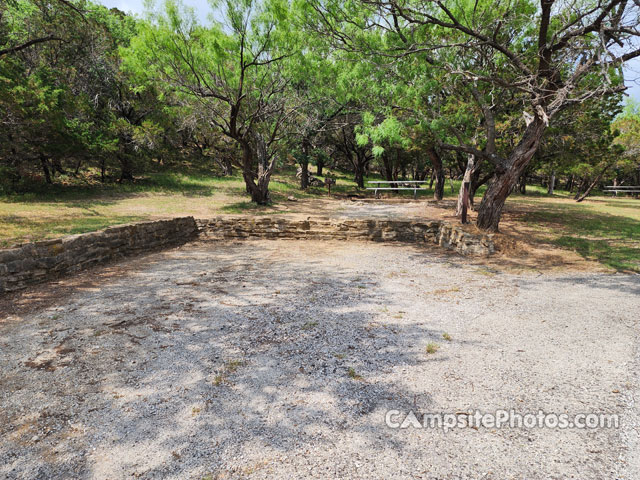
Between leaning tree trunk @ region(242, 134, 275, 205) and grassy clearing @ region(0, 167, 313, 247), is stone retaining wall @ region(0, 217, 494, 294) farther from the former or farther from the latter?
leaning tree trunk @ region(242, 134, 275, 205)

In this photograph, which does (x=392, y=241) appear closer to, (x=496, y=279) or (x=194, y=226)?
(x=496, y=279)

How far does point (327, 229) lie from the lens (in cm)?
980

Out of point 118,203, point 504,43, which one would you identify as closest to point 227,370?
point 504,43

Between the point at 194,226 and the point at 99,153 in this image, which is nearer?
the point at 194,226

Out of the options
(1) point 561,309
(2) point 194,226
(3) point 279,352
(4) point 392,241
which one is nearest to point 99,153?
(2) point 194,226

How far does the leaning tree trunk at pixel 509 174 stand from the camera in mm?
7984

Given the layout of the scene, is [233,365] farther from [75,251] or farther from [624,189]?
[624,189]

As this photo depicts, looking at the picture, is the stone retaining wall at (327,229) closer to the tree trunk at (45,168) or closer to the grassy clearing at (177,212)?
the grassy clearing at (177,212)

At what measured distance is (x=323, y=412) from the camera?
2553 mm

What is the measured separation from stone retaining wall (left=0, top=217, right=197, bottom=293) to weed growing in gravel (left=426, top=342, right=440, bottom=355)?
20.2 ft

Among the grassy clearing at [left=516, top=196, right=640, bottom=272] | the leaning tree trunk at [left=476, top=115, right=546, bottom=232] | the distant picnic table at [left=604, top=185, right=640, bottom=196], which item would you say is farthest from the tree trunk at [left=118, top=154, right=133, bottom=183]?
the distant picnic table at [left=604, top=185, right=640, bottom=196]

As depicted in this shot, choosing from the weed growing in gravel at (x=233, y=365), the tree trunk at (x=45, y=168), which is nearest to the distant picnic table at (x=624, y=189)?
the weed growing in gravel at (x=233, y=365)

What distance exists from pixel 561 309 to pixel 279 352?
159 inches

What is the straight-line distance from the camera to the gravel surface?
2111 millimetres
